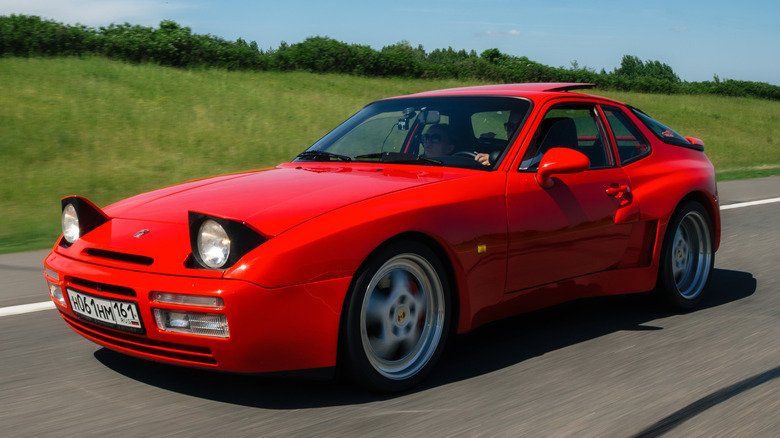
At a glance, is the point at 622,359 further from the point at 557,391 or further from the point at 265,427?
the point at 265,427

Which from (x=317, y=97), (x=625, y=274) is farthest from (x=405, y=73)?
(x=625, y=274)

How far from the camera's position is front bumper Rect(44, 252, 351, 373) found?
10.7ft

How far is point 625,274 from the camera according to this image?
16.3ft

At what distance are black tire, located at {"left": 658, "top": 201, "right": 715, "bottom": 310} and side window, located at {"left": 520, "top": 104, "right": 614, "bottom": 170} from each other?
0.74m

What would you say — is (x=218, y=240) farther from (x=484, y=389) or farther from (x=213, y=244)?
(x=484, y=389)

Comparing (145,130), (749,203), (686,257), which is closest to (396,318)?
(686,257)

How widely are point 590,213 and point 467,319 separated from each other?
1097 millimetres

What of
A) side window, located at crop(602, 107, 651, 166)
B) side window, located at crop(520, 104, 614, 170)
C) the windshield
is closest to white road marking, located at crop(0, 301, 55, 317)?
the windshield

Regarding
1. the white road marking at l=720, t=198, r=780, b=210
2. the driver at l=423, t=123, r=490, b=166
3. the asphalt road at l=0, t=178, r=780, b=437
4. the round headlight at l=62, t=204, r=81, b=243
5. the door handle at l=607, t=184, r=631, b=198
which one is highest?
the driver at l=423, t=123, r=490, b=166

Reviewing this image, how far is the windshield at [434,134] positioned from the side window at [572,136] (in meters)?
0.15

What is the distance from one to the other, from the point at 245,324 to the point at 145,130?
15866 millimetres

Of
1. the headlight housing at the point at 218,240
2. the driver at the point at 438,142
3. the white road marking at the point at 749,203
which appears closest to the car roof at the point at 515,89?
the driver at the point at 438,142

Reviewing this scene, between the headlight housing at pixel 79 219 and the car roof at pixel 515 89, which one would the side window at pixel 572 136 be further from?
the headlight housing at pixel 79 219

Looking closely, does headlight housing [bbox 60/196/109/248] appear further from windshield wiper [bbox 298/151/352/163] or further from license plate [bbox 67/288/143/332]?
windshield wiper [bbox 298/151/352/163]
